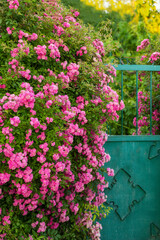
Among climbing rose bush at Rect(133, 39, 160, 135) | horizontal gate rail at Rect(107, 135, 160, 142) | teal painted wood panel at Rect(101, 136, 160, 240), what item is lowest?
teal painted wood panel at Rect(101, 136, 160, 240)

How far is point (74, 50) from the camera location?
10.1 feet

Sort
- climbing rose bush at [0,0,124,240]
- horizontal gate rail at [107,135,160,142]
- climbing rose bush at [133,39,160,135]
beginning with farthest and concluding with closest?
climbing rose bush at [133,39,160,135], horizontal gate rail at [107,135,160,142], climbing rose bush at [0,0,124,240]

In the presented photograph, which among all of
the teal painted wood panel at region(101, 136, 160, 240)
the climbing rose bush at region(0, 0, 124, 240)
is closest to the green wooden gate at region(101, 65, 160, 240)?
the teal painted wood panel at region(101, 136, 160, 240)

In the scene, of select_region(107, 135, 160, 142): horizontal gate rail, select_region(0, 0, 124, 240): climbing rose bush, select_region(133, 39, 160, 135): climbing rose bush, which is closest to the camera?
select_region(0, 0, 124, 240): climbing rose bush

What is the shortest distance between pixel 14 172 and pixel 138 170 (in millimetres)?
2051

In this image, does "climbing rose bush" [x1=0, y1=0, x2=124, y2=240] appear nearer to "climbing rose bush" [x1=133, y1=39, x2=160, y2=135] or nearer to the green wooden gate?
the green wooden gate

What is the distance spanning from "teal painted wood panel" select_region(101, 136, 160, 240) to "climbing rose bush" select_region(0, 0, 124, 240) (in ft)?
2.36

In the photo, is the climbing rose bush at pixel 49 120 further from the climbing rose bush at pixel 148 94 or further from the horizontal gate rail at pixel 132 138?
the climbing rose bush at pixel 148 94

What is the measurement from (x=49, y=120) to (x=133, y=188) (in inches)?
78.9

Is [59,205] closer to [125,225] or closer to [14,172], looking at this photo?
[14,172]

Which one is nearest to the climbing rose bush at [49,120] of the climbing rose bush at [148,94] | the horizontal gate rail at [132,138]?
the horizontal gate rail at [132,138]

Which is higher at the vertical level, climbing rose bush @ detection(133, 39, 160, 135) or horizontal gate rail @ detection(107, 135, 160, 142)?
climbing rose bush @ detection(133, 39, 160, 135)

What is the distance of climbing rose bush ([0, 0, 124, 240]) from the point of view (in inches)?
96.1

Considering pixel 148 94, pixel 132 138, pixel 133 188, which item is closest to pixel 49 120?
pixel 132 138
